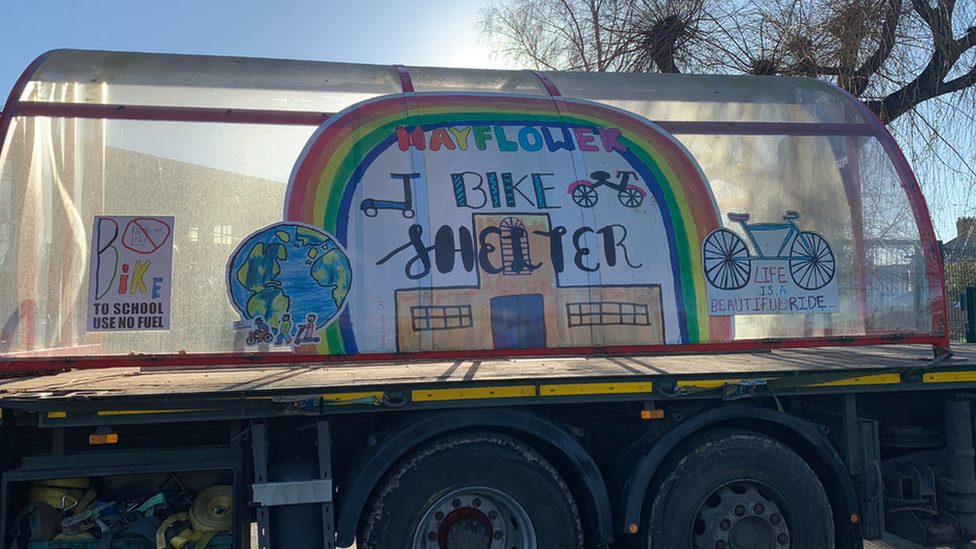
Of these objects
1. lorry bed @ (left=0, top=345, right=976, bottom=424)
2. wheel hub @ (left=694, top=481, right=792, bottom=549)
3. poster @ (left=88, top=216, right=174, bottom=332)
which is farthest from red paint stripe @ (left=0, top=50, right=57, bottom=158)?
wheel hub @ (left=694, top=481, right=792, bottom=549)

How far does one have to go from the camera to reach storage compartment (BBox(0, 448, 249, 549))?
3973 mm

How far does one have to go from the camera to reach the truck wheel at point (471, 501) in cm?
403

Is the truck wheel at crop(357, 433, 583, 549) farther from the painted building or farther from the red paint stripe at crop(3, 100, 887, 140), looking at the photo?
the red paint stripe at crop(3, 100, 887, 140)

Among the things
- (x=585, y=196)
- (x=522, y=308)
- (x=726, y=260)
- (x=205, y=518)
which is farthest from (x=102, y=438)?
(x=726, y=260)

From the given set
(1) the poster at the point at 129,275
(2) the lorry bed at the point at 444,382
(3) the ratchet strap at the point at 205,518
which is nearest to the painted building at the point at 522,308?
(2) the lorry bed at the point at 444,382

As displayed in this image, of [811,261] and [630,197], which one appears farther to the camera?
[811,261]

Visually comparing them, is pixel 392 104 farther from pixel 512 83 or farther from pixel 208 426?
pixel 208 426

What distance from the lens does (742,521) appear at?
4371mm

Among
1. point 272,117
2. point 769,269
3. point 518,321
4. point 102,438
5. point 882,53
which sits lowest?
point 102,438

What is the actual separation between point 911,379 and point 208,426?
4.46 meters

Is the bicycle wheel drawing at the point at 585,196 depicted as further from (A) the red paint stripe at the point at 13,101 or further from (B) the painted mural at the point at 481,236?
(A) the red paint stripe at the point at 13,101

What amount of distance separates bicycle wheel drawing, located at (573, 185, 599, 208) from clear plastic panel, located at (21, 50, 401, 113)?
1.58 m

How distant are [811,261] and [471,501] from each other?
323 centimetres

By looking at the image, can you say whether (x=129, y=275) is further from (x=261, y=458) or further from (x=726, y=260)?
(x=726, y=260)
